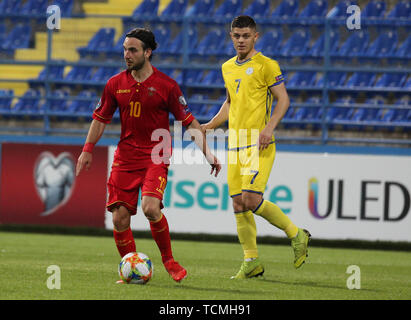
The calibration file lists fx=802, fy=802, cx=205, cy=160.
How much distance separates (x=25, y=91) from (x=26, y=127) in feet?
3.72

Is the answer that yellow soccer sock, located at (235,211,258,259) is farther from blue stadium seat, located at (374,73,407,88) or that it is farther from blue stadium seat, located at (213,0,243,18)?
blue stadium seat, located at (213,0,243,18)

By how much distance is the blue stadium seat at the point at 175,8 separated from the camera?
1672 cm

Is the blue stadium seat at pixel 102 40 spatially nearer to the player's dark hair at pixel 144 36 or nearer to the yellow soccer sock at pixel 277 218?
the yellow soccer sock at pixel 277 218

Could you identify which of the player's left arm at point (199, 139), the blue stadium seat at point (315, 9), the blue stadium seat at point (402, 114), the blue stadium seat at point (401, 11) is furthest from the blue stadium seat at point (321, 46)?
the player's left arm at point (199, 139)

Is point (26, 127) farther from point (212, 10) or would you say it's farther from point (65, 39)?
point (212, 10)

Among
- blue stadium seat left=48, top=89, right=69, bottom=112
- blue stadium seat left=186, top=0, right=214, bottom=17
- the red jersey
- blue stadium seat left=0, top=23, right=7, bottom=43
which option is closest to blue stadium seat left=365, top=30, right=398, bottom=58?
blue stadium seat left=186, top=0, right=214, bottom=17

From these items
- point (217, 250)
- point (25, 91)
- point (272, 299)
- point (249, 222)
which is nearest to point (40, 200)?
point (217, 250)

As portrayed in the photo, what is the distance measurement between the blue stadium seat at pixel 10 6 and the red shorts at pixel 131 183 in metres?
11.9

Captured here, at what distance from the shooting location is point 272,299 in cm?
542

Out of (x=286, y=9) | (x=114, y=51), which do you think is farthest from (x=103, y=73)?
(x=286, y=9)

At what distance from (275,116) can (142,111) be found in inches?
45.5

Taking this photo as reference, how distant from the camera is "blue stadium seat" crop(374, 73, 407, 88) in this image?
46.0 ft

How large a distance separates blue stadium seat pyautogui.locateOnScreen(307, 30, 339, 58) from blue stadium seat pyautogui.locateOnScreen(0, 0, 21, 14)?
6.53 metres

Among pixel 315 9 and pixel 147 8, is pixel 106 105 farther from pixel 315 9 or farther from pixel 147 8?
pixel 147 8
